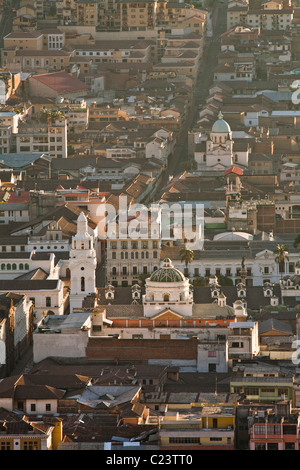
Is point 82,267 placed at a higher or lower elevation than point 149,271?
higher

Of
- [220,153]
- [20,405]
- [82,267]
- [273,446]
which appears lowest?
[220,153]

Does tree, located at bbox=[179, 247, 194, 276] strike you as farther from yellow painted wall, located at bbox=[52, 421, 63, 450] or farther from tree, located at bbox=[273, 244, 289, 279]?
yellow painted wall, located at bbox=[52, 421, 63, 450]

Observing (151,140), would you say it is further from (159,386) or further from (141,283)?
(159,386)

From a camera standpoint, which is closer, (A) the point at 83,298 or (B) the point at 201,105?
(A) the point at 83,298

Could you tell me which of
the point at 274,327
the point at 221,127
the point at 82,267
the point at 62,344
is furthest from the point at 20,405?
the point at 221,127

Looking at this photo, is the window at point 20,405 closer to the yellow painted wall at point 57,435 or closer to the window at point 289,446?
the yellow painted wall at point 57,435

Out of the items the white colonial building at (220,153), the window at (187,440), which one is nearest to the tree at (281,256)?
the white colonial building at (220,153)

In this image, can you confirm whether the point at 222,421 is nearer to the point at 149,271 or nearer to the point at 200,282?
the point at 200,282
